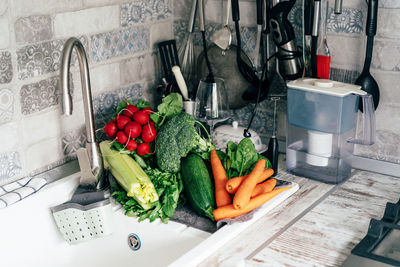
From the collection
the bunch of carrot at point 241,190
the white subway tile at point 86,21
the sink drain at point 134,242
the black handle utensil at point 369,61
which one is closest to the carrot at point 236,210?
the bunch of carrot at point 241,190

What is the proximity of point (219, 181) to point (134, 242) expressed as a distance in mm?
276

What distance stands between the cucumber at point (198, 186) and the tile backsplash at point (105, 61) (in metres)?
0.38

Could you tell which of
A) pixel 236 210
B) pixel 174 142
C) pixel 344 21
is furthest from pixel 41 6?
pixel 344 21

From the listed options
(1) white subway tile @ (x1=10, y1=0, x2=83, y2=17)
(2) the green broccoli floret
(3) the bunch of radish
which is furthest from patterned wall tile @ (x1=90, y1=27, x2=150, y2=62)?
(2) the green broccoli floret

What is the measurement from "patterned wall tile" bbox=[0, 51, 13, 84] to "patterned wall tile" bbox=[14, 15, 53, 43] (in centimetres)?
5

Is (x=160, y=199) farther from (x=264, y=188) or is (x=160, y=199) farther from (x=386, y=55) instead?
(x=386, y=55)

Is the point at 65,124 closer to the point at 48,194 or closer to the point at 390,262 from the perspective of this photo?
the point at 48,194

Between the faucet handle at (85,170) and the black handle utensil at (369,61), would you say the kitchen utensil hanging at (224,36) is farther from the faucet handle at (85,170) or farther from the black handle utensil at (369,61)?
the faucet handle at (85,170)

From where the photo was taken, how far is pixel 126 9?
162cm

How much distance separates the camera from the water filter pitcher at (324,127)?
1.40m

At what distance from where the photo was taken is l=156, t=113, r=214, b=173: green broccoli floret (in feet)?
4.49

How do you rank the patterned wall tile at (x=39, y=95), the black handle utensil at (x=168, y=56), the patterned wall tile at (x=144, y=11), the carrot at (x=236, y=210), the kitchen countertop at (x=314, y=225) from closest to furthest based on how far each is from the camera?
the kitchen countertop at (x=314, y=225), the carrot at (x=236, y=210), the patterned wall tile at (x=39, y=95), the patterned wall tile at (x=144, y=11), the black handle utensil at (x=168, y=56)

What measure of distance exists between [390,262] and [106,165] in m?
0.80

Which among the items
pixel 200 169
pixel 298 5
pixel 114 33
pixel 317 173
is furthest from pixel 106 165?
pixel 298 5
